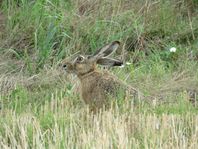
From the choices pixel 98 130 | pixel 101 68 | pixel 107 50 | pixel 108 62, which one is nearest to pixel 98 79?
pixel 108 62

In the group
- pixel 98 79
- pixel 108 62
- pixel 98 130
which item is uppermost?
pixel 108 62

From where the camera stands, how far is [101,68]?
884cm

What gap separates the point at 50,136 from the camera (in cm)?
647

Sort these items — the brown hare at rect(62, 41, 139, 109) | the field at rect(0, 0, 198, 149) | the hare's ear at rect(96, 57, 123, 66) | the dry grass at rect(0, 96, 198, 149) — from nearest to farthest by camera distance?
the dry grass at rect(0, 96, 198, 149)
the field at rect(0, 0, 198, 149)
the brown hare at rect(62, 41, 139, 109)
the hare's ear at rect(96, 57, 123, 66)

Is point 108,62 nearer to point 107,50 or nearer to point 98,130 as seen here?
point 107,50

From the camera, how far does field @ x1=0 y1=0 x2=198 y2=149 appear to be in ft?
21.1

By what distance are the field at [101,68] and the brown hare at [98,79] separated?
16cm

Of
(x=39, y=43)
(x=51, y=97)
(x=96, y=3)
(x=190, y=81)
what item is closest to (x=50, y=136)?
(x=51, y=97)

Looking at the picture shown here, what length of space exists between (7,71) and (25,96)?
1.32 metres

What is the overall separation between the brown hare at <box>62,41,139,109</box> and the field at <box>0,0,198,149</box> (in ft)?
0.52

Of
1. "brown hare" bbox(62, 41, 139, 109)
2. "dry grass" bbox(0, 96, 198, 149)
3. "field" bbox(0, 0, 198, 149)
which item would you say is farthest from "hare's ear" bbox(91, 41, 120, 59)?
"dry grass" bbox(0, 96, 198, 149)

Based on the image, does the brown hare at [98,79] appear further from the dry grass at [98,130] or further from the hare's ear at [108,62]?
the dry grass at [98,130]

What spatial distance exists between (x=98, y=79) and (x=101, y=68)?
3.14 feet

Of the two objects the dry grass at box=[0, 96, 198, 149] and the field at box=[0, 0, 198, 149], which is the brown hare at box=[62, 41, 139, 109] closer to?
the field at box=[0, 0, 198, 149]
